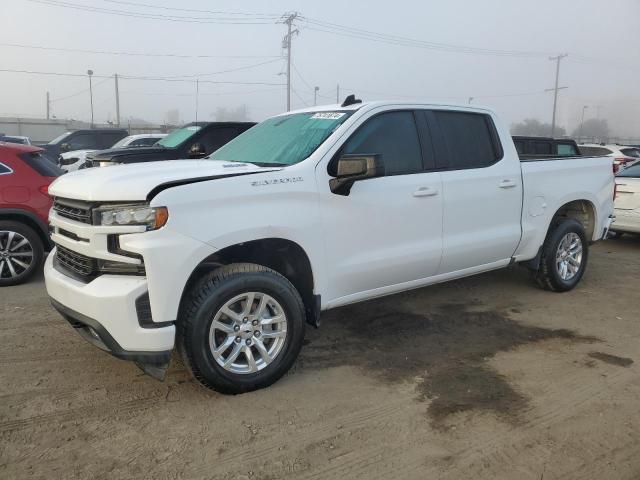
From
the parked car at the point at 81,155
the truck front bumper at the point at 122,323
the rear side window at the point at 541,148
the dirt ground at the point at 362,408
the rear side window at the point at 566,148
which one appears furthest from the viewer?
the parked car at the point at 81,155

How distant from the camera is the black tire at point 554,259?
558 centimetres

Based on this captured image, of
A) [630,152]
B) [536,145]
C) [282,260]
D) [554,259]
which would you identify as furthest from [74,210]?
[630,152]

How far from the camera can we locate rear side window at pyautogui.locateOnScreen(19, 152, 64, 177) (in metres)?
6.18

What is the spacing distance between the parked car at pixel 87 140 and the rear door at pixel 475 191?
13.9 m

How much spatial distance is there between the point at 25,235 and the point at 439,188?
15.1ft

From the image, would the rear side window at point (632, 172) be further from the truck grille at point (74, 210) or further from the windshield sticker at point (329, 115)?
the truck grille at point (74, 210)

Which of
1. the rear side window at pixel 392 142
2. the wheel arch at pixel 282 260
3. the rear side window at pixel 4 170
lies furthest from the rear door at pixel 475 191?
the rear side window at pixel 4 170

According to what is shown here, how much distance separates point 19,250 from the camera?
19.7 ft

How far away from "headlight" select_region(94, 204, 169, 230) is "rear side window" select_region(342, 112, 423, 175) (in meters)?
1.54

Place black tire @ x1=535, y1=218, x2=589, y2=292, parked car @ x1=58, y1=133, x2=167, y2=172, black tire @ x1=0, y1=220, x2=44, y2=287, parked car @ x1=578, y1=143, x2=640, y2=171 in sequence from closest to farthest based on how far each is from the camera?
black tire @ x1=535, y1=218, x2=589, y2=292, black tire @ x1=0, y1=220, x2=44, y2=287, parked car @ x1=58, y1=133, x2=167, y2=172, parked car @ x1=578, y1=143, x2=640, y2=171

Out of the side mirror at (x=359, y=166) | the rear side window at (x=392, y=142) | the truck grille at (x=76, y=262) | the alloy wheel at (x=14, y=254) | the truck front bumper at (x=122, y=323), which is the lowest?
the alloy wheel at (x=14, y=254)

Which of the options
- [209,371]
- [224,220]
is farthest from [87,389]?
[224,220]

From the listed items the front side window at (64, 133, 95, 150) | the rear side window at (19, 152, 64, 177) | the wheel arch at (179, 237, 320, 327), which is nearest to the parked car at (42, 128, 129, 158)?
the front side window at (64, 133, 95, 150)

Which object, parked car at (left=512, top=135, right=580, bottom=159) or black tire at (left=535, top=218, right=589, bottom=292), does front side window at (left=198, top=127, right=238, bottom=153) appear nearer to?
parked car at (left=512, top=135, right=580, bottom=159)
